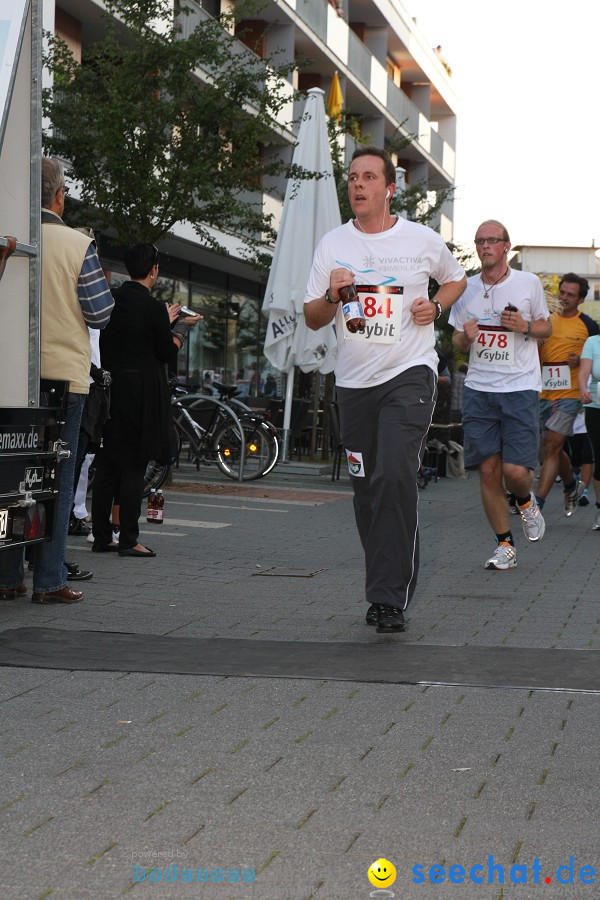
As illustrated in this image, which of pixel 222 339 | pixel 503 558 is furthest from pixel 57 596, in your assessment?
pixel 222 339

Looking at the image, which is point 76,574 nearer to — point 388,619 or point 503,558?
point 388,619

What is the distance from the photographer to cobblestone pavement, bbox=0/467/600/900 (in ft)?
10.0

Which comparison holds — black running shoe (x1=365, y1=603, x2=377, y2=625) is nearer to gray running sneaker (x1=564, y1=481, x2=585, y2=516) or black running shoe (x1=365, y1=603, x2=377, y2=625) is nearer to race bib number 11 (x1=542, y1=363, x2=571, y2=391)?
race bib number 11 (x1=542, y1=363, x2=571, y2=391)

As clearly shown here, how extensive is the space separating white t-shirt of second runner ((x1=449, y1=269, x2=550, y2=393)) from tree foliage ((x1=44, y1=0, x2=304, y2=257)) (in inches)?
245

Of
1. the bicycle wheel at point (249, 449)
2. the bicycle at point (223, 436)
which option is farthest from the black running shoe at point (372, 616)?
the bicycle wheel at point (249, 449)

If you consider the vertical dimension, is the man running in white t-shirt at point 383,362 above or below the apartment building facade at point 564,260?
below

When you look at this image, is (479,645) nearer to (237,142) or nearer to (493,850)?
(493,850)

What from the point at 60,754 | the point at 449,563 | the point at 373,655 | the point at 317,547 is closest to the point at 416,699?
the point at 373,655

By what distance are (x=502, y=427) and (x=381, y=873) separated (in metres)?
6.13

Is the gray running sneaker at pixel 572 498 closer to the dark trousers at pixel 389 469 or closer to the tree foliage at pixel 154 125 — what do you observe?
the tree foliage at pixel 154 125

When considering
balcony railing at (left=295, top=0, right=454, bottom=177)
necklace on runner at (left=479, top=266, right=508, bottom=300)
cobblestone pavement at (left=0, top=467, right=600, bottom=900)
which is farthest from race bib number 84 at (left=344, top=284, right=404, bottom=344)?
balcony railing at (left=295, top=0, right=454, bottom=177)

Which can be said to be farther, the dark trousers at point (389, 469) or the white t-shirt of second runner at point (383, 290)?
the white t-shirt of second runner at point (383, 290)

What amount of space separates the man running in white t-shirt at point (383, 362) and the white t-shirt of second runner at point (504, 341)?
249cm

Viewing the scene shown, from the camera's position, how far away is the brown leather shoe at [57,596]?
270 inches
